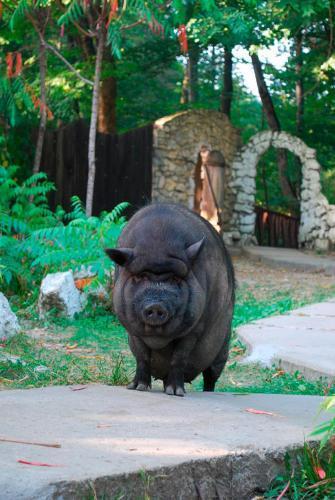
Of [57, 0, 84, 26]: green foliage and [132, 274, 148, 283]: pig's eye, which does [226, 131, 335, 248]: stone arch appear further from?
[132, 274, 148, 283]: pig's eye

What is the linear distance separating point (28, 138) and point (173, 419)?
41.6ft

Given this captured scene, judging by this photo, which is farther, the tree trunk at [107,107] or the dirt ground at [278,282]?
the tree trunk at [107,107]

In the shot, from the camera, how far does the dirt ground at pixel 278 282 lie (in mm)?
13102

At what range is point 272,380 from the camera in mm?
6828

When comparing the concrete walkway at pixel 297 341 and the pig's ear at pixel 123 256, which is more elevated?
the pig's ear at pixel 123 256

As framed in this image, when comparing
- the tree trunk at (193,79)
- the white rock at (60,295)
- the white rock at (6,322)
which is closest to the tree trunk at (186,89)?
the tree trunk at (193,79)

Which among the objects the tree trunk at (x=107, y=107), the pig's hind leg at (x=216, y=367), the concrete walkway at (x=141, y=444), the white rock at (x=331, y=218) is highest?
the tree trunk at (x=107, y=107)

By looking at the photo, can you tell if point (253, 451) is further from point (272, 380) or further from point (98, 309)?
point (98, 309)

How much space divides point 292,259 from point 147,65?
23.6 ft

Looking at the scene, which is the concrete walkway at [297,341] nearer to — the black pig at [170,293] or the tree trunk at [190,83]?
the black pig at [170,293]

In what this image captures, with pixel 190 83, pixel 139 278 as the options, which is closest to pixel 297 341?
pixel 139 278

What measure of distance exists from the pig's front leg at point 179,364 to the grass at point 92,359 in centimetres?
60

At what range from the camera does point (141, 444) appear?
3.58 meters

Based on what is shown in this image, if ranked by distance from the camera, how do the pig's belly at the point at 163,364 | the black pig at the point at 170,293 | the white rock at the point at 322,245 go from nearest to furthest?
the black pig at the point at 170,293 < the pig's belly at the point at 163,364 < the white rock at the point at 322,245
